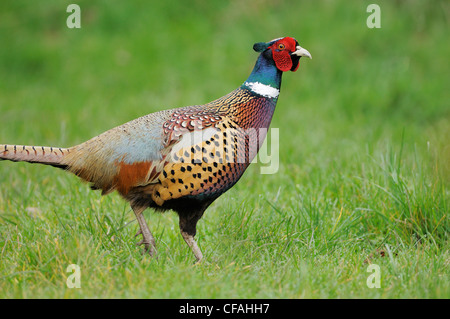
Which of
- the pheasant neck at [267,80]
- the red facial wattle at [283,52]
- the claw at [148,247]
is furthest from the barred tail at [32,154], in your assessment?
the red facial wattle at [283,52]

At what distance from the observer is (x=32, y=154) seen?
3373 mm

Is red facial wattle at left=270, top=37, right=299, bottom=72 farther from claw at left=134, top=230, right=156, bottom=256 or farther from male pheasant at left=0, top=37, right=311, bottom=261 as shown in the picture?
claw at left=134, top=230, right=156, bottom=256

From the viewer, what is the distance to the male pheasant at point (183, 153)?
3.30 metres

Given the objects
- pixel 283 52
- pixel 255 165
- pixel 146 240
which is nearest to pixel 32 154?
pixel 146 240

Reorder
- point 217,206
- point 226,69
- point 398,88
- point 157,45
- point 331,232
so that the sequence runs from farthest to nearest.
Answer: point 157,45, point 226,69, point 398,88, point 217,206, point 331,232

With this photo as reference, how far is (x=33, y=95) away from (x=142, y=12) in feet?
7.79

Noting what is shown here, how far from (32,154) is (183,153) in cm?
90

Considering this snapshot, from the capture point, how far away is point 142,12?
9.09 metres

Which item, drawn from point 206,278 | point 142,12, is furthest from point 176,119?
point 142,12

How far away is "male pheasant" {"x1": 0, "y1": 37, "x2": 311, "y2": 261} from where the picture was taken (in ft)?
10.8

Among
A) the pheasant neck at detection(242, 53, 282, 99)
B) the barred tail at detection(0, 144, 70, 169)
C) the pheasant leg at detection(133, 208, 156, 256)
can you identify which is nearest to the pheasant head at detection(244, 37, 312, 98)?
the pheasant neck at detection(242, 53, 282, 99)

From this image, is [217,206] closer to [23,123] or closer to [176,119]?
[176,119]

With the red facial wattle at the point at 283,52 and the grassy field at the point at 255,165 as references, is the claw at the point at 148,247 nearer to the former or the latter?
the grassy field at the point at 255,165

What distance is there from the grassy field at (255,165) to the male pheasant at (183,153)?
345mm
